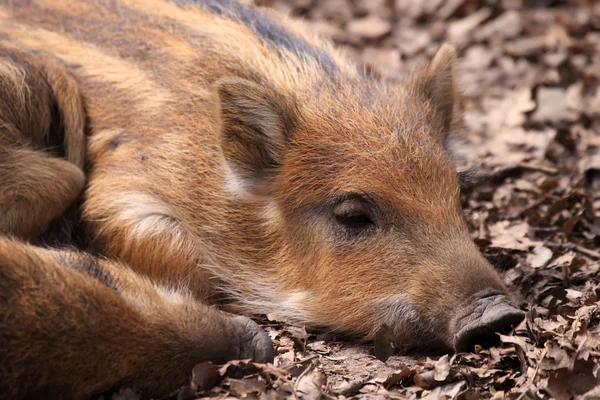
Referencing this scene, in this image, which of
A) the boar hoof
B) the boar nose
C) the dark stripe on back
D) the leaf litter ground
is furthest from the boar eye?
the dark stripe on back

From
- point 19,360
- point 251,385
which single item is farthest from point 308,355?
point 19,360

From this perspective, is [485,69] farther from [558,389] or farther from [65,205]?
[558,389]

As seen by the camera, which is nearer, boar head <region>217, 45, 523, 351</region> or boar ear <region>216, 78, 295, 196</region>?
boar head <region>217, 45, 523, 351</region>

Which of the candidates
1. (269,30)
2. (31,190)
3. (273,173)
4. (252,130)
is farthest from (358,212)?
(31,190)

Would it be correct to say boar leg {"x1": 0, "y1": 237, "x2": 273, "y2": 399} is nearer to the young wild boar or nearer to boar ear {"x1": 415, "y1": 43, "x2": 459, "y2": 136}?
the young wild boar

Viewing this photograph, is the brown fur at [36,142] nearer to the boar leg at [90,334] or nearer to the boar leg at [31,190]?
the boar leg at [31,190]

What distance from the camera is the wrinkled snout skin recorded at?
4684 millimetres

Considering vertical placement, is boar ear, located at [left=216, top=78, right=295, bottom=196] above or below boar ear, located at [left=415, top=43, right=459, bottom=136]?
below

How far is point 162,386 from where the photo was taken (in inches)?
153

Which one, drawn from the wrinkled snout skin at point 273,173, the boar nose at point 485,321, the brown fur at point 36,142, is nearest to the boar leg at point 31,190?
the brown fur at point 36,142

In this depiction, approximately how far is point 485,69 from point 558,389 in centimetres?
539

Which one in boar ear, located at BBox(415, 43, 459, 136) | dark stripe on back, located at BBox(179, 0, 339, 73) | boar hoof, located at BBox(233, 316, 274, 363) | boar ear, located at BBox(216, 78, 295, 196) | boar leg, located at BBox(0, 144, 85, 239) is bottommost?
boar hoof, located at BBox(233, 316, 274, 363)

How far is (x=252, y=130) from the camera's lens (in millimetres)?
5113

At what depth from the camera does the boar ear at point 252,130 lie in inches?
197
